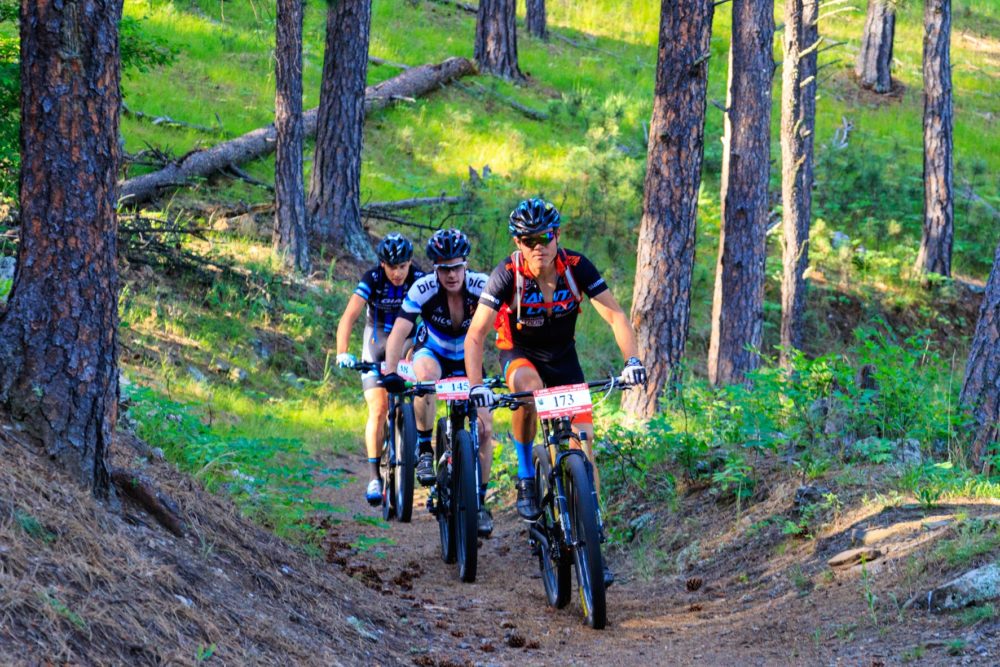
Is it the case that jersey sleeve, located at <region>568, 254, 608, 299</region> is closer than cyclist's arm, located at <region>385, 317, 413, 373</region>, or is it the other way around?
jersey sleeve, located at <region>568, 254, 608, 299</region>

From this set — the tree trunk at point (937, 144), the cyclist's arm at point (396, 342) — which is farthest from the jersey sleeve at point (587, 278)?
the tree trunk at point (937, 144)

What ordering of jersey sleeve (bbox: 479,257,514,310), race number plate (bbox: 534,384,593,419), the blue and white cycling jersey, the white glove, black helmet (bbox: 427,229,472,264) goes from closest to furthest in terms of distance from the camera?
race number plate (bbox: 534,384,593,419), the white glove, jersey sleeve (bbox: 479,257,514,310), black helmet (bbox: 427,229,472,264), the blue and white cycling jersey

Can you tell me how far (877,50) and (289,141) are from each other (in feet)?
75.4

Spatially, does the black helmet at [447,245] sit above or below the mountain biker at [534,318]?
above

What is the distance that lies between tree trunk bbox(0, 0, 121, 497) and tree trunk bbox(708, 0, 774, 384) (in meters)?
9.82

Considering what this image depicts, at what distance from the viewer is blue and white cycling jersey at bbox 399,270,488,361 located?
904cm

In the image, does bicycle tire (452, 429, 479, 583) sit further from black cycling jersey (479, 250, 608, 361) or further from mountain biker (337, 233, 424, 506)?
mountain biker (337, 233, 424, 506)

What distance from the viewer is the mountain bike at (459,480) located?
784 centimetres

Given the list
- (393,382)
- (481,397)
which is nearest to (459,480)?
(481,397)

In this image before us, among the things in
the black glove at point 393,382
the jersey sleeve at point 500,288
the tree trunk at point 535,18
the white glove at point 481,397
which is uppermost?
the tree trunk at point 535,18

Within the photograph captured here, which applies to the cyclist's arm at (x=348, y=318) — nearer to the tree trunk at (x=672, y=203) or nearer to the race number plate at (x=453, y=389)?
the race number plate at (x=453, y=389)

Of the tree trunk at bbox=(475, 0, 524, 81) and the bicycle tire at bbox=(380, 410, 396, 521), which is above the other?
the tree trunk at bbox=(475, 0, 524, 81)

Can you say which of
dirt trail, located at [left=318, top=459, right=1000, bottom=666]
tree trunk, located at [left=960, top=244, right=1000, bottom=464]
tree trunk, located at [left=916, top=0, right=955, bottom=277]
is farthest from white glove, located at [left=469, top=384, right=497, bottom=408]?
tree trunk, located at [left=916, top=0, right=955, bottom=277]

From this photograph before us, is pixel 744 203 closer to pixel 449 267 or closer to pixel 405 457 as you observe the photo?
pixel 449 267
